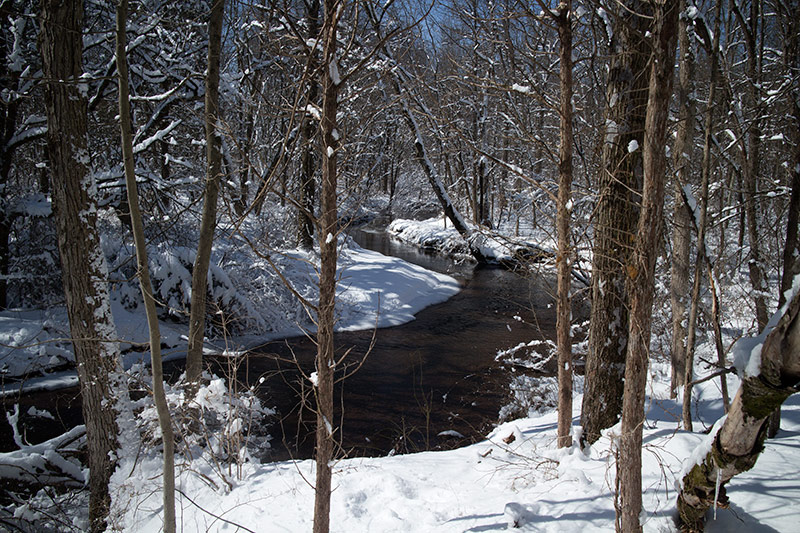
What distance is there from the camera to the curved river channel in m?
6.78

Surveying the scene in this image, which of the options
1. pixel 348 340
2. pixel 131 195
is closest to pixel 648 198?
pixel 131 195

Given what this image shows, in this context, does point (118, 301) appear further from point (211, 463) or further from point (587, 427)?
point (587, 427)

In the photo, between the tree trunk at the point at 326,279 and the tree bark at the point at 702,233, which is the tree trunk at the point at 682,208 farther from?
the tree trunk at the point at 326,279

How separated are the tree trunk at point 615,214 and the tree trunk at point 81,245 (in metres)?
4.58

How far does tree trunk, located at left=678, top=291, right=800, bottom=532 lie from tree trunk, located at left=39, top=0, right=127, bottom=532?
4.85 meters

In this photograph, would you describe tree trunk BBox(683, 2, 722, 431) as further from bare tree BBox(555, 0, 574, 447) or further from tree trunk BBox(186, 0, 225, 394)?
tree trunk BBox(186, 0, 225, 394)

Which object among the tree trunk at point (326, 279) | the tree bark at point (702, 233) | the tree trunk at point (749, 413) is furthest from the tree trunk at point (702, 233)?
the tree trunk at point (326, 279)

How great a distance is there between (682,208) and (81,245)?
7028 millimetres

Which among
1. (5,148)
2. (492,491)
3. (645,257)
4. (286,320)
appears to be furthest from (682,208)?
(5,148)

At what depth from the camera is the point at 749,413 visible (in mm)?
2336

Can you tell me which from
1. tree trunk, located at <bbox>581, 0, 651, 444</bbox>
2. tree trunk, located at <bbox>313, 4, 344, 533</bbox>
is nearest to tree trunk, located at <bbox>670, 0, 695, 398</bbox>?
tree trunk, located at <bbox>581, 0, 651, 444</bbox>

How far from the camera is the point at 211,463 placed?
5.19 meters

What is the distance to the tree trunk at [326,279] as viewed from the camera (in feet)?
9.38

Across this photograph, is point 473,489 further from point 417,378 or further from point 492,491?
point 417,378
